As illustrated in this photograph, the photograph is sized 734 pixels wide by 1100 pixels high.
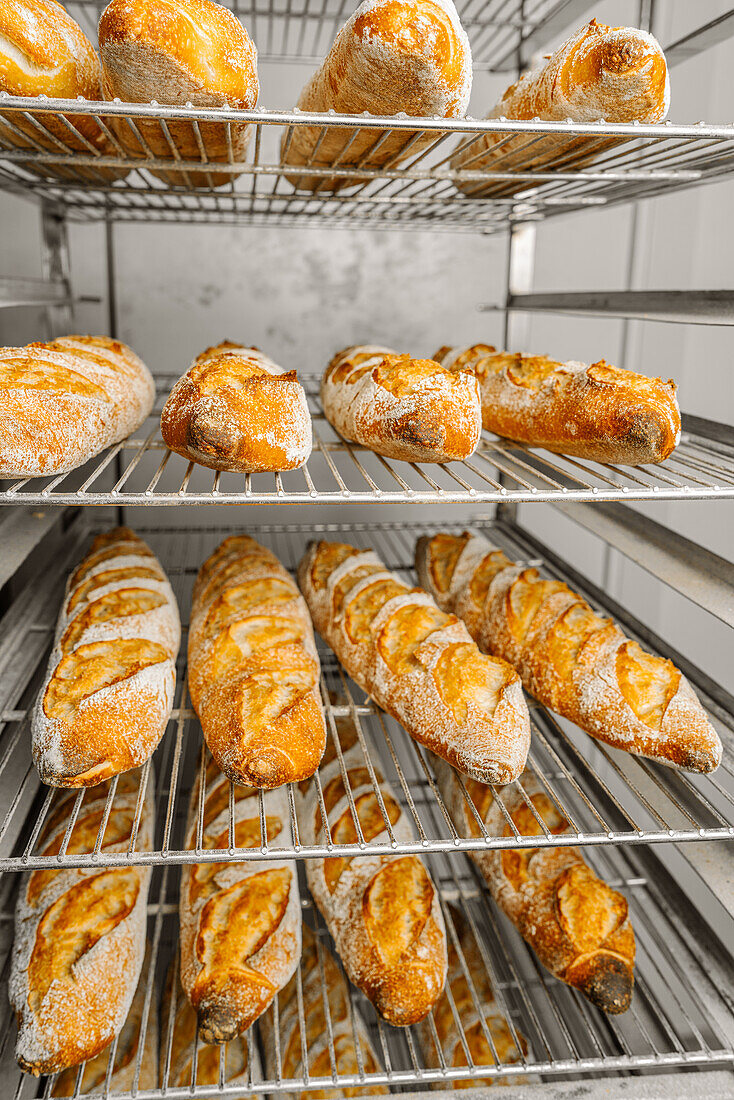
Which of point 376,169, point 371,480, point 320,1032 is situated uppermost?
point 376,169

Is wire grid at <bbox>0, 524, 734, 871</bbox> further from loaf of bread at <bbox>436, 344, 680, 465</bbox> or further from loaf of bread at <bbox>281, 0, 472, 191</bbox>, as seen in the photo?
loaf of bread at <bbox>281, 0, 472, 191</bbox>

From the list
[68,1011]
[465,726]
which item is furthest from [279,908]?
[465,726]

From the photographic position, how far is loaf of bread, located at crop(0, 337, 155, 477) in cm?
105

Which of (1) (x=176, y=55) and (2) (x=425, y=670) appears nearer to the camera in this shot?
(1) (x=176, y=55)

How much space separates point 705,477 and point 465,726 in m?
0.57

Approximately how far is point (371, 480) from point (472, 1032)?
99cm

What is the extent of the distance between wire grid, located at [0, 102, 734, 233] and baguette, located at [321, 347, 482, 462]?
306 mm

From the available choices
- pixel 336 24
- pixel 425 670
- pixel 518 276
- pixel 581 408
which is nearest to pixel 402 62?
pixel 581 408

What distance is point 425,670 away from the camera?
1281mm

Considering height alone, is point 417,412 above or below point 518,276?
below

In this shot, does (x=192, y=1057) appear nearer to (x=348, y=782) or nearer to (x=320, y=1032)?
(x=320, y=1032)

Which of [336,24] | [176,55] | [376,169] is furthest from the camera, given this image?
[336,24]

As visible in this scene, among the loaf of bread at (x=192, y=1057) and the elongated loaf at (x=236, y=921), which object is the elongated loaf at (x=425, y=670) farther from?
the loaf of bread at (x=192, y=1057)

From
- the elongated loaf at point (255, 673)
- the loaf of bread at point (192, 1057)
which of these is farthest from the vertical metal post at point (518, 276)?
the loaf of bread at point (192, 1057)
